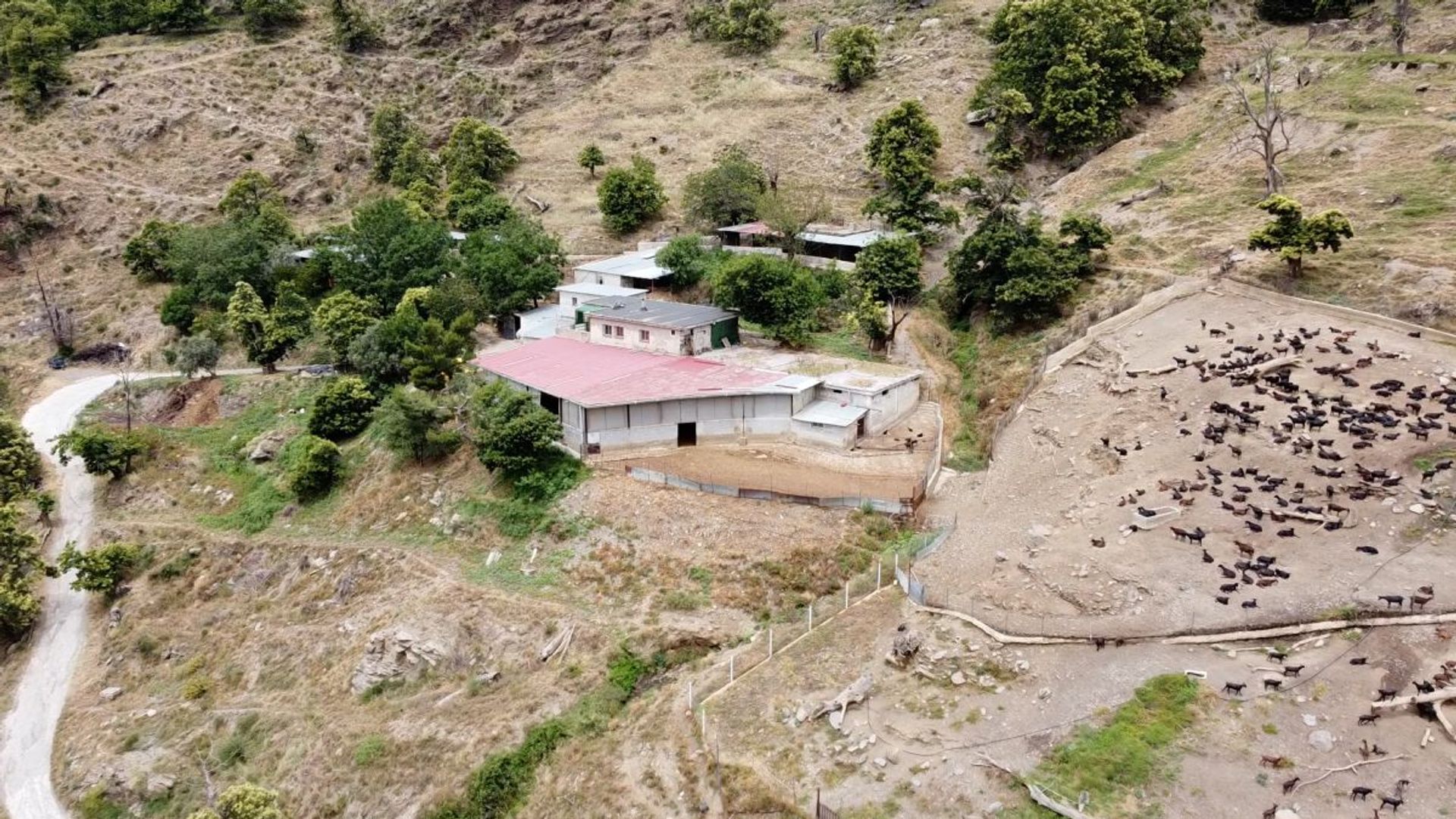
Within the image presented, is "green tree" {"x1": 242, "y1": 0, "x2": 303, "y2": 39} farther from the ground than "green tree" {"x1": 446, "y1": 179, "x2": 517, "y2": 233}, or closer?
farther from the ground

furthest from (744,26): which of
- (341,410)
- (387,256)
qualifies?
(341,410)

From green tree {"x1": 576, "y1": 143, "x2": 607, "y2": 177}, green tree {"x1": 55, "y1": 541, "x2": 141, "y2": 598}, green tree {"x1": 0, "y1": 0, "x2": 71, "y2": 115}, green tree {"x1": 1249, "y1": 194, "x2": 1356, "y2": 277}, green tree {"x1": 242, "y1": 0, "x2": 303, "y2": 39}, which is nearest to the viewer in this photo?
green tree {"x1": 1249, "y1": 194, "x2": 1356, "y2": 277}

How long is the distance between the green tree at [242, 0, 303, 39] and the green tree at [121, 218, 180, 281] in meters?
29.4

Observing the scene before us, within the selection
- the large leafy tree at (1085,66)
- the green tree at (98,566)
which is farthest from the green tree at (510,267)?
the large leafy tree at (1085,66)

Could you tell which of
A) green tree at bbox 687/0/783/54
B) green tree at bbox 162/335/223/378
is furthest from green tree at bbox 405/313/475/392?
green tree at bbox 687/0/783/54

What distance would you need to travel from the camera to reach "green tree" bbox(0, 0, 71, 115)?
68.6 m

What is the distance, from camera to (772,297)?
130 ft

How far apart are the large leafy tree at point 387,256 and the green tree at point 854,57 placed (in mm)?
33384

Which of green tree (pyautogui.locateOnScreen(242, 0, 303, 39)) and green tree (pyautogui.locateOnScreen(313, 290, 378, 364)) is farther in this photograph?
green tree (pyautogui.locateOnScreen(242, 0, 303, 39))

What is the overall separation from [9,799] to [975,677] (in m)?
28.7

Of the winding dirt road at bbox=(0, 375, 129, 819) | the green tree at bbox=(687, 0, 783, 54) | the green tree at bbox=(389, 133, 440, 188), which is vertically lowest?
the winding dirt road at bbox=(0, 375, 129, 819)

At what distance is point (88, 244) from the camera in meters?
61.7

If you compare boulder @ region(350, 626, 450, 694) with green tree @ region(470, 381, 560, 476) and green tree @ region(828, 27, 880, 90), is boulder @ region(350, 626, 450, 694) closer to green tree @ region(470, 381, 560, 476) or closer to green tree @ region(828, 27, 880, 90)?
green tree @ region(470, 381, 560, 476)

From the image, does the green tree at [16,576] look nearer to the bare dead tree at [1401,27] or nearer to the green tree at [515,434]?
the green tree at [515,434]
